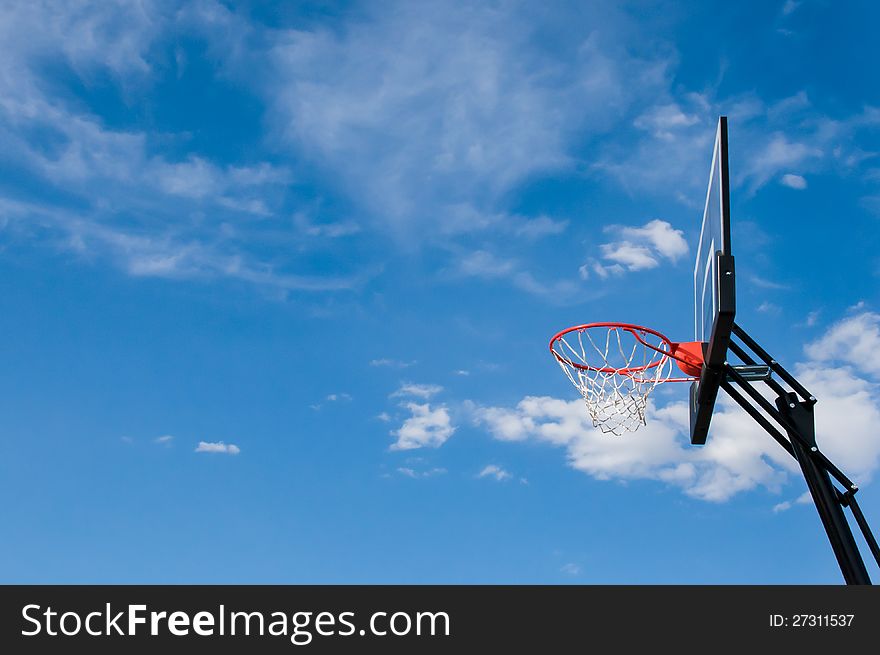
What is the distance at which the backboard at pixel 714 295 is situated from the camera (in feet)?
35.1

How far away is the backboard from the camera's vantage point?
35.1 ft

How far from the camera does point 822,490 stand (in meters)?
11.4

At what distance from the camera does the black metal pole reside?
36.4 feet

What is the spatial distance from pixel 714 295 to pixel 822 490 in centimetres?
253

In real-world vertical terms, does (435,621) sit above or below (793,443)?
below

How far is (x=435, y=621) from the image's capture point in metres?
10.0

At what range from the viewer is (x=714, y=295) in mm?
11094

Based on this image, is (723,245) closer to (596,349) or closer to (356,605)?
(596,349)

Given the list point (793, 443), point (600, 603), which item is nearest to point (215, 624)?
point (600, 603)

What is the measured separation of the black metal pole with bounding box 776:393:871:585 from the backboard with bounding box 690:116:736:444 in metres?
0.91

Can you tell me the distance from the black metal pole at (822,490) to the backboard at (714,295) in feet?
2.97

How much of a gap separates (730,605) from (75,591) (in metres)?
6.48

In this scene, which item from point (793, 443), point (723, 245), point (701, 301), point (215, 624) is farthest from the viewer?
point (701, 301)

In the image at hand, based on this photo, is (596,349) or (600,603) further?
(596,349)
